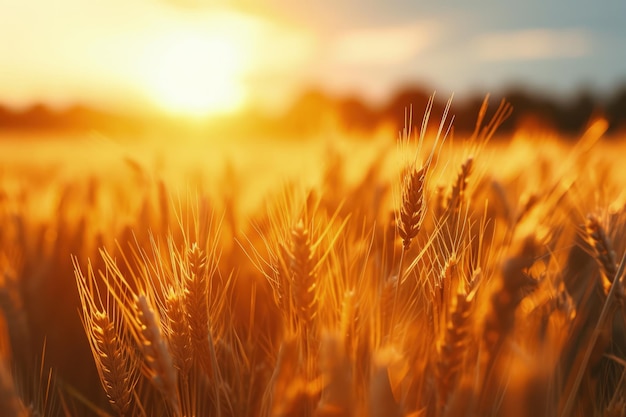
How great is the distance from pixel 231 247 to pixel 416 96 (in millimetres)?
24409

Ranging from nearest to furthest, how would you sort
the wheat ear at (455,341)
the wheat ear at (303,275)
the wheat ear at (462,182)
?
1. the wheat ear at (455,341)
2. the wheat ear at (303,275)
3. the wheat ear at (462,182)

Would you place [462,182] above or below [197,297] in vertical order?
above

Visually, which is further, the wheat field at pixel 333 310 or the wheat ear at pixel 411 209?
the wheat ear at pixel 411 209

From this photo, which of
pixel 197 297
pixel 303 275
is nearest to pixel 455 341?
pixel 303 275

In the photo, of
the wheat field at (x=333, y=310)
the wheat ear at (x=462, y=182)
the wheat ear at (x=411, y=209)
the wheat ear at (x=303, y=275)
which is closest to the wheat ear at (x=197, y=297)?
the wheat field at (x=333, y=310)

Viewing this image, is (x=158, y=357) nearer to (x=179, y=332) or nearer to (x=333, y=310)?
(x=179, y=332)

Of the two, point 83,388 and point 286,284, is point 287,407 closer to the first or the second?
point 286,284

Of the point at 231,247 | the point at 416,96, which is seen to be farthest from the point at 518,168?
the point at 416,96

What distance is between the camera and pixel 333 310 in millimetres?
946

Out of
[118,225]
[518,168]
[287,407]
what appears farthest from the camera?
[518,168]

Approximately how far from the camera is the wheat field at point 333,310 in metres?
0.66

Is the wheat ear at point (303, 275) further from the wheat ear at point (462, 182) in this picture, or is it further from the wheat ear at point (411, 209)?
the wheat ear at point (462, 182)

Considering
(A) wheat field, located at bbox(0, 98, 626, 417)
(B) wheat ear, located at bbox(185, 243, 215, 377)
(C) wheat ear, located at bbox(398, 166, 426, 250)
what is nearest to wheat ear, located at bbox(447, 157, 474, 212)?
(A) wheat field, located at bbox(0, 98, 626, 417)

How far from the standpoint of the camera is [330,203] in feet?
5.32
